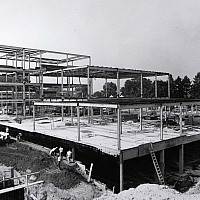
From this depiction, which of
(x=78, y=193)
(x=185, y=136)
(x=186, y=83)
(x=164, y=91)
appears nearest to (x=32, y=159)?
(x=78, y=193)

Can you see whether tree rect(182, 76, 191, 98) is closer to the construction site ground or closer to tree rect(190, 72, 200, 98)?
tree rect(190, 72, 200, 98)

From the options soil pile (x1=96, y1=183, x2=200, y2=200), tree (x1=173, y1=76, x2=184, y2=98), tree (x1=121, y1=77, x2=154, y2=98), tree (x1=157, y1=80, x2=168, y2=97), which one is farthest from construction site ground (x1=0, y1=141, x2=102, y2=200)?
tree (x1=121, y1=77, x2=154, y2=98)

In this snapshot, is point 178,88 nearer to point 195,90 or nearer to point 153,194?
point 195,90

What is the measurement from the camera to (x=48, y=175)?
1429 cm

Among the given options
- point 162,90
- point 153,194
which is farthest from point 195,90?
point 153,194

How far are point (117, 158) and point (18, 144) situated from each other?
10461 mm

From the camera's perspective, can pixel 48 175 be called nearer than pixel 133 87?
Yes

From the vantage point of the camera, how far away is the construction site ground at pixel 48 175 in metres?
12.8

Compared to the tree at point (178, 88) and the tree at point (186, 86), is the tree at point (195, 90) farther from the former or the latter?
the tree at point (178, 88)

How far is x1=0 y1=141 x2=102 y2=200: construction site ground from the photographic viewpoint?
505 inches

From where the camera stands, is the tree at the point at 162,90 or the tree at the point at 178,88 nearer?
the tree at the point at 162,90

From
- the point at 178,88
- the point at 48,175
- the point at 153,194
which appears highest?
the point at 178,88

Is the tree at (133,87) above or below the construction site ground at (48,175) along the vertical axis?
above

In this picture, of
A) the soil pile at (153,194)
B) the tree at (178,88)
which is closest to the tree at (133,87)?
the tree at (178,88)
